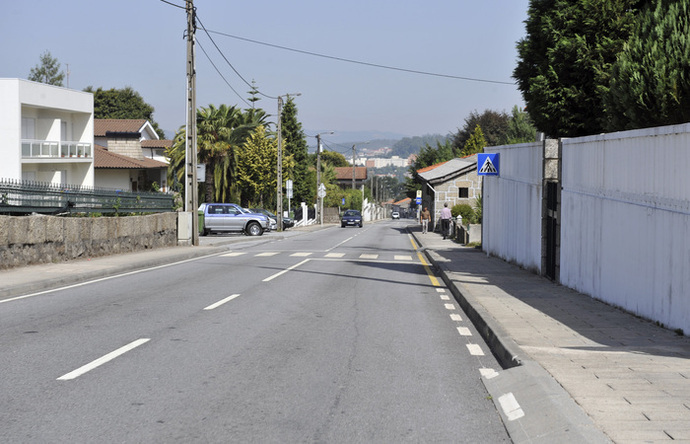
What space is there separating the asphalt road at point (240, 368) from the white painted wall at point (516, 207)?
4.28 meters

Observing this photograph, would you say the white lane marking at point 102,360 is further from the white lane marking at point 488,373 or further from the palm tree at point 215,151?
the palm tree at point 215,151

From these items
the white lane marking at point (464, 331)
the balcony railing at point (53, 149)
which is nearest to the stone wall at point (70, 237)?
the white lane marking at point (464, 331)

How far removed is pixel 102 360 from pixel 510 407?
13.3 ft

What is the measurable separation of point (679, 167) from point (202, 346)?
5811mm

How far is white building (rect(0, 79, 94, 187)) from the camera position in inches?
1591

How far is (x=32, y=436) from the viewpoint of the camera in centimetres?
511

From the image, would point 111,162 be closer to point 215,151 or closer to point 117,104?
point 215,151

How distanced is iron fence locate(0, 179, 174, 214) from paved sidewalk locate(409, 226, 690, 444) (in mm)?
10665

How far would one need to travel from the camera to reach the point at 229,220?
4184 cm

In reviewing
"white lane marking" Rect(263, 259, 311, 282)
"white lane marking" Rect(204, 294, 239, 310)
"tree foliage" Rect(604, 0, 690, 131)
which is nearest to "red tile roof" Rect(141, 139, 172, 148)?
"white lane marking" Rect(263, 259, 311, 282)

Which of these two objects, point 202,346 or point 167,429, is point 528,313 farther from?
point 167,429

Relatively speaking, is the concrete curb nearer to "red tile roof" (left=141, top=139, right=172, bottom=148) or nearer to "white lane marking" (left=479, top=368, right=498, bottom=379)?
"white lane marking" (left=479, top=368, right=498, bottom=379)

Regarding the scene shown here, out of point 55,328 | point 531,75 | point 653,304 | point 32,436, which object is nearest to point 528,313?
point 653,304

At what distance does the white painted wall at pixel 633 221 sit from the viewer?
8820 millimetres
